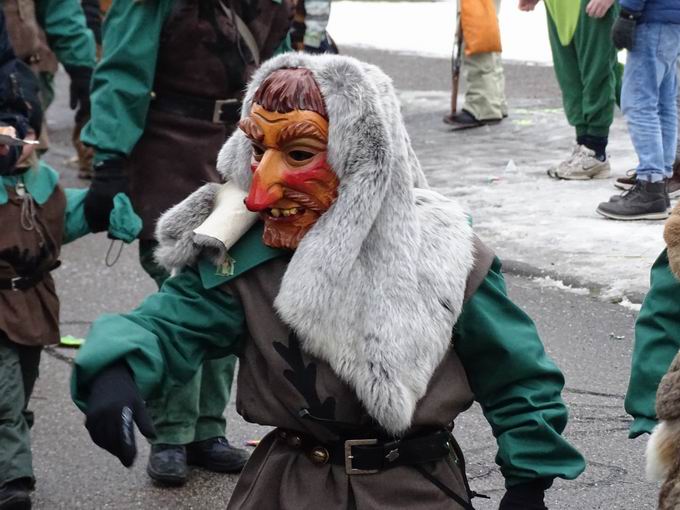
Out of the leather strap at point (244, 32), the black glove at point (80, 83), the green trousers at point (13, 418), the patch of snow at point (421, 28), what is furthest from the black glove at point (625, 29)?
the patch of snow at point (421, 28)

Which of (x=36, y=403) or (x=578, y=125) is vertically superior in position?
(x=578, y=125)

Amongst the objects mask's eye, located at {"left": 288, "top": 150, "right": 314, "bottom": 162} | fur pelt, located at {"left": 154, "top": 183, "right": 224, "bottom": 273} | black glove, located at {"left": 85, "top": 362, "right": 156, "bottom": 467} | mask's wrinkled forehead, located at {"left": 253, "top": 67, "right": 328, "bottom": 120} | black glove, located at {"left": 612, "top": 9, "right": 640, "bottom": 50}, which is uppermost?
mask's wrinkled forehead, located at {"left": 253, "top": 67, "right": 328, "bottom": 120}

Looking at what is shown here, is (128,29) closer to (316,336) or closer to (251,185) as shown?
(251,185)

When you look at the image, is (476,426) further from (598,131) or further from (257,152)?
(598,131)

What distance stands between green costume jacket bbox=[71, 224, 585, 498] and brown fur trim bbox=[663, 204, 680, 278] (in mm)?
327

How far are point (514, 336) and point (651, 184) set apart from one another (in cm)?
463

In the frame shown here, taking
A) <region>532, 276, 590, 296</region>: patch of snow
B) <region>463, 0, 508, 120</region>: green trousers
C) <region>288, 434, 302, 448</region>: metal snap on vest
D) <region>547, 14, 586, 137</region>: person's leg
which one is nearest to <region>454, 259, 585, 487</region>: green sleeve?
<region>288, 434, 302, 448</region>: metal snap on vest

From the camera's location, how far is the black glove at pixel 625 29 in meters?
7.05

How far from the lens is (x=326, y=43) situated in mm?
7895

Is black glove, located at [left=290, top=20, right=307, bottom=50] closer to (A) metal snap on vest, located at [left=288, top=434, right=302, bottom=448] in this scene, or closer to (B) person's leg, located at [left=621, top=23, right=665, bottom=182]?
(B) person's leg, located at [left=621, top=23, right=665, bottom=182]

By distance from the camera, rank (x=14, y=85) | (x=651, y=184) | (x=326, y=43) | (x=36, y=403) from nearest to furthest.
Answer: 1. (x=14, y=85)
2. (x=36, y=403)
3. (x=651, y=184)
4. (x=326, y=43)

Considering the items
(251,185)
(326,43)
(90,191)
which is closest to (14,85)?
(90,191)

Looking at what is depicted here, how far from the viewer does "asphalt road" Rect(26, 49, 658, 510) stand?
465 centimetres

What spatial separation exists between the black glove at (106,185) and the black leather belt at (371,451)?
186 centimetres
